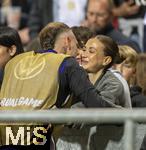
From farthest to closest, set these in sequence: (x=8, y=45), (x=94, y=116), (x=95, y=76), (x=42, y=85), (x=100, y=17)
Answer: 1. (x=100, y=17)
2. (x=8, y=45)
3. (x=95, y=76)
4. (x=42, y=85)
5. (x=94, y=116)

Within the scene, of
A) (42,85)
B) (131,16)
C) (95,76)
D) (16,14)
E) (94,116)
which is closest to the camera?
(94,116)

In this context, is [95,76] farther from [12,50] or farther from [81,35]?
[12,50]

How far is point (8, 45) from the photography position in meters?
6.01

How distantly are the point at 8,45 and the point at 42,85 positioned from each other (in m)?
0.78

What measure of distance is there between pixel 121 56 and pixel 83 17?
3370mm

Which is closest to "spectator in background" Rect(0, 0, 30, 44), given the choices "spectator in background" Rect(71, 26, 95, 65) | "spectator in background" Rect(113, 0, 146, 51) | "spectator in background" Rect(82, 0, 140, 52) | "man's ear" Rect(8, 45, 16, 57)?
"spectator in background" Rect(113, 0, 146, 51)

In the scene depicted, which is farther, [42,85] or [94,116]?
[42,85]

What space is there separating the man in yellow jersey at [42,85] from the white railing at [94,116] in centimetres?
120

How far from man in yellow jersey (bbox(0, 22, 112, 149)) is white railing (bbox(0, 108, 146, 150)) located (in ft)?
3.93

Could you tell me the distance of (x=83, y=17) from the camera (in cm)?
1013

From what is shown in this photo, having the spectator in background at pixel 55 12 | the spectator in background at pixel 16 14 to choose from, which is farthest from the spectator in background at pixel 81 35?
the spectator in background at pixel 16 14

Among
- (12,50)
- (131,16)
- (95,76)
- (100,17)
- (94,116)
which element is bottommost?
(131,16)

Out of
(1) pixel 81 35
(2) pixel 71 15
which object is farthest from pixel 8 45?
(2) pixel 71 15

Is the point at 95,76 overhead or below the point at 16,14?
overhead
